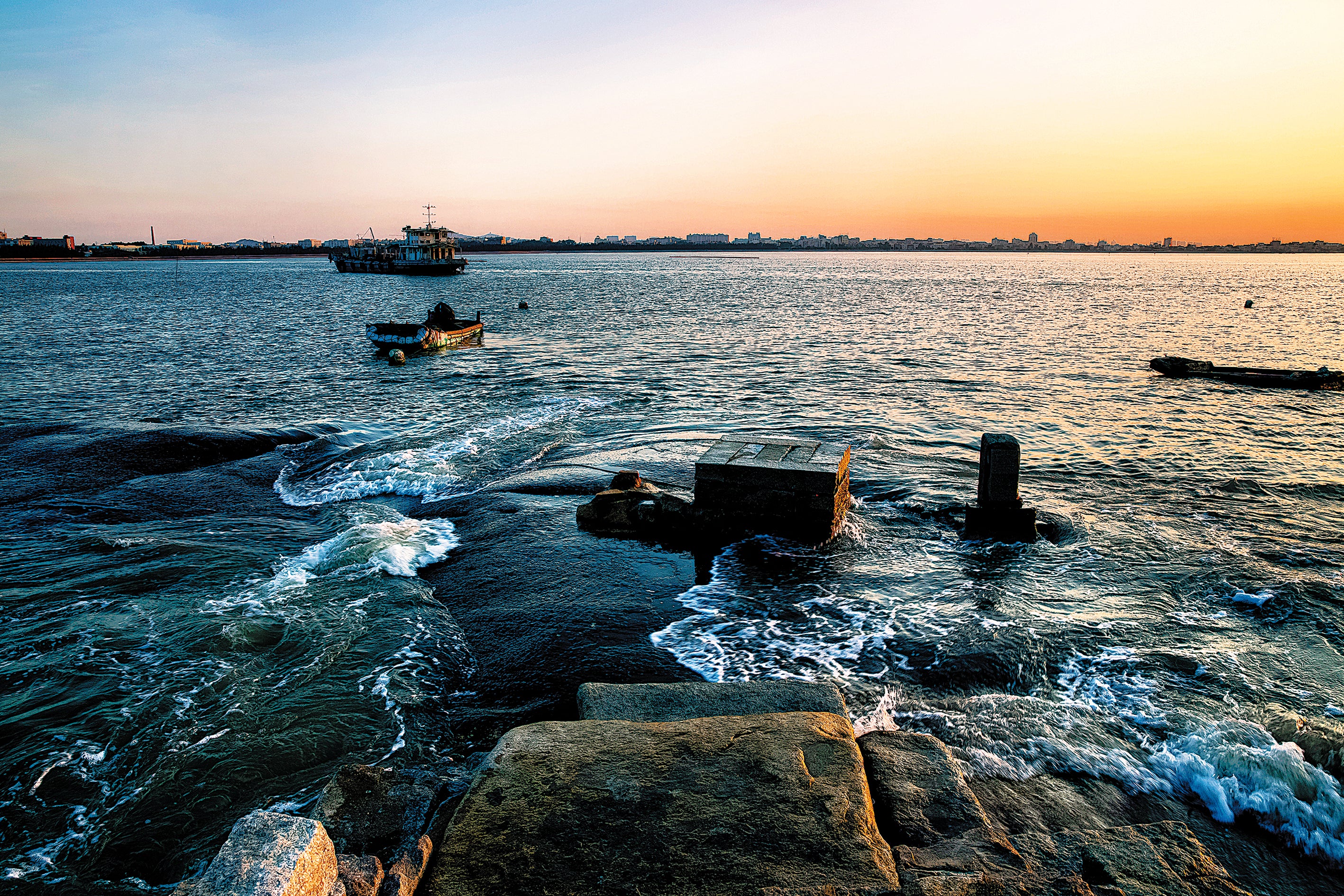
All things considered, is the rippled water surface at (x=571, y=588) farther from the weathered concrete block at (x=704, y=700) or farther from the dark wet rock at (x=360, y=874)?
the dark wet rock at (x=360, y=874)

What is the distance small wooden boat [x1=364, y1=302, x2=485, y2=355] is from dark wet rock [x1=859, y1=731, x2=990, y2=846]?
28.9 meters

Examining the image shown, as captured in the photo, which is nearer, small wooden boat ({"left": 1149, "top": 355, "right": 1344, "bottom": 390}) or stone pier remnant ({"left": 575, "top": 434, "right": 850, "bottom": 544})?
stone pier remnant ({"left": 575, "top": 434, "right": 850, "bottom": 544})

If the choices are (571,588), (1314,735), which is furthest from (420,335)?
(1314,735)

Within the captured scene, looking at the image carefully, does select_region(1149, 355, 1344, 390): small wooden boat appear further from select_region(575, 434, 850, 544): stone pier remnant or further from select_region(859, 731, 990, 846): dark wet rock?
select_region(859, 731, 990, 846): dark wet rock

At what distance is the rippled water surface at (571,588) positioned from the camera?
532cm

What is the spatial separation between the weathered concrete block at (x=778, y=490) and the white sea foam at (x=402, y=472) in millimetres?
5143

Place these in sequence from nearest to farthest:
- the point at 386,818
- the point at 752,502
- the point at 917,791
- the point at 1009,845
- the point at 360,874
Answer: the point at 360,874 → the point at 1009,845 → the point at 386,818 → the point at 917,791 → the point at 752,502

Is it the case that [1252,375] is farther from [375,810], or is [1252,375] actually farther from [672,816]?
[375,810]

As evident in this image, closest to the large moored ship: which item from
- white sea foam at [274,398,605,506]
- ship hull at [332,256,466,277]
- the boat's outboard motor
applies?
ship hull at [332,256,466,277]

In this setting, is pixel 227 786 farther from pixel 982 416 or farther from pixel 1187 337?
pixel 1187 337

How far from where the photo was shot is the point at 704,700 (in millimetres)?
5320

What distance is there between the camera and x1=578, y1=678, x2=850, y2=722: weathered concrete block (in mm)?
5133

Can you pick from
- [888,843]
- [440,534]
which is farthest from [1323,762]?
[440,534]

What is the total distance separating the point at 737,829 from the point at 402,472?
1118 centimetres
